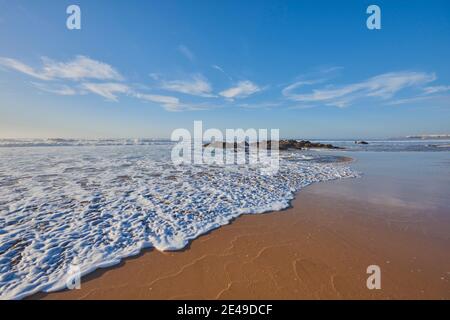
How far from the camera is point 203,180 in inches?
314

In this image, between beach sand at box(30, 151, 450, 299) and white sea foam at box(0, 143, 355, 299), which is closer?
beach sand at box(30, 151, 450, 299)

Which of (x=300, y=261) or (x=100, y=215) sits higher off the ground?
(x=100, y=215)

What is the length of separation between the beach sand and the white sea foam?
1.24 ft

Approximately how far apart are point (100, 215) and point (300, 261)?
4.13m

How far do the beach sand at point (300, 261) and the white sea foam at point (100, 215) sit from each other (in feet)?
1.24

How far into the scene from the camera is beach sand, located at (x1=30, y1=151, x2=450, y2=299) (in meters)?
2.41

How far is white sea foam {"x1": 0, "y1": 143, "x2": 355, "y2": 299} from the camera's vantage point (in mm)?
2893

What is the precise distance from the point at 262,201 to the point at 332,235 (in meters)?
2.05

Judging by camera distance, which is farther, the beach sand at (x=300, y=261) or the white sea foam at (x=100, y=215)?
the white sea foam at (x=100, y=215)

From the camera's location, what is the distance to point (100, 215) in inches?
177

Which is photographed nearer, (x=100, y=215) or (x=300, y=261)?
(x=300, y=261)

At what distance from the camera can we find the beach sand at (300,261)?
7.92 ft

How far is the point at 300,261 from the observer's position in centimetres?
296
